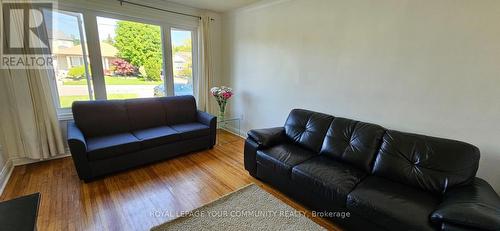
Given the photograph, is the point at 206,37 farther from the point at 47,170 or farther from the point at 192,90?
the point at 47,170

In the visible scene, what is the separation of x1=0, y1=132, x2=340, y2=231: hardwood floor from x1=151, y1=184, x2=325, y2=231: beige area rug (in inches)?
4.0

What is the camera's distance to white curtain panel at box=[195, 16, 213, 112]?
3.95 metres

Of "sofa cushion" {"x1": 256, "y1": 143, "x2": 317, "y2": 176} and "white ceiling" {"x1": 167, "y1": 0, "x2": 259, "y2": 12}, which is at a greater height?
"white ceiling" {"x1": 167, "y1": 0, "x2": 259, "y2": 12}

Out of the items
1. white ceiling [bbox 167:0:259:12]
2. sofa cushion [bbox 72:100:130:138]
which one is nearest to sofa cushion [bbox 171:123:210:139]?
sofa cushion [bbox 72:100:130:138]

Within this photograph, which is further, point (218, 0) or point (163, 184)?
point (218, 0)


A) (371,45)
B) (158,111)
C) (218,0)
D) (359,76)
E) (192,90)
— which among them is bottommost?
(158,111)

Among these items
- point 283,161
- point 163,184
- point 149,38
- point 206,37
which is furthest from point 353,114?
point 149,38

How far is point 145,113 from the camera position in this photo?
322 centimetres

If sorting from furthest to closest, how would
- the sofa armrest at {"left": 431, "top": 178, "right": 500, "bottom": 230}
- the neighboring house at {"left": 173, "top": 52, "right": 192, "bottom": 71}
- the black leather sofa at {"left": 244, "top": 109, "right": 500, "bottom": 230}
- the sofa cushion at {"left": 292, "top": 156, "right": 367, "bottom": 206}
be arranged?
the neighboring house at {"left": 173, "top": 52, "right": 192, "bottom": 71} < the sofa cushion at {"left": 292, "top": 156, "right": 367, "bottom": 206} < the black leather sofa at {"left": 244, "top": 109, "right": 500, "bottom": 230} < the sofa armrest at {"left": 431, "top": 178, "right": 500, "bottom": 230}

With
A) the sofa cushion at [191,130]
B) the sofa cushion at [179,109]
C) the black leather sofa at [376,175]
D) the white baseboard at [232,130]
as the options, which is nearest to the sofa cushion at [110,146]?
the sofa cushion at [191,130]

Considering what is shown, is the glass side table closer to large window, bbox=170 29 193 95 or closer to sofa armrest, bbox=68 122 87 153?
large window, bbox=170 29 193 95

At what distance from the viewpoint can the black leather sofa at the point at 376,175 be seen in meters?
1.38

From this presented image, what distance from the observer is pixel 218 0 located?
3.37 meters

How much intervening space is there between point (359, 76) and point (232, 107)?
2.58m
